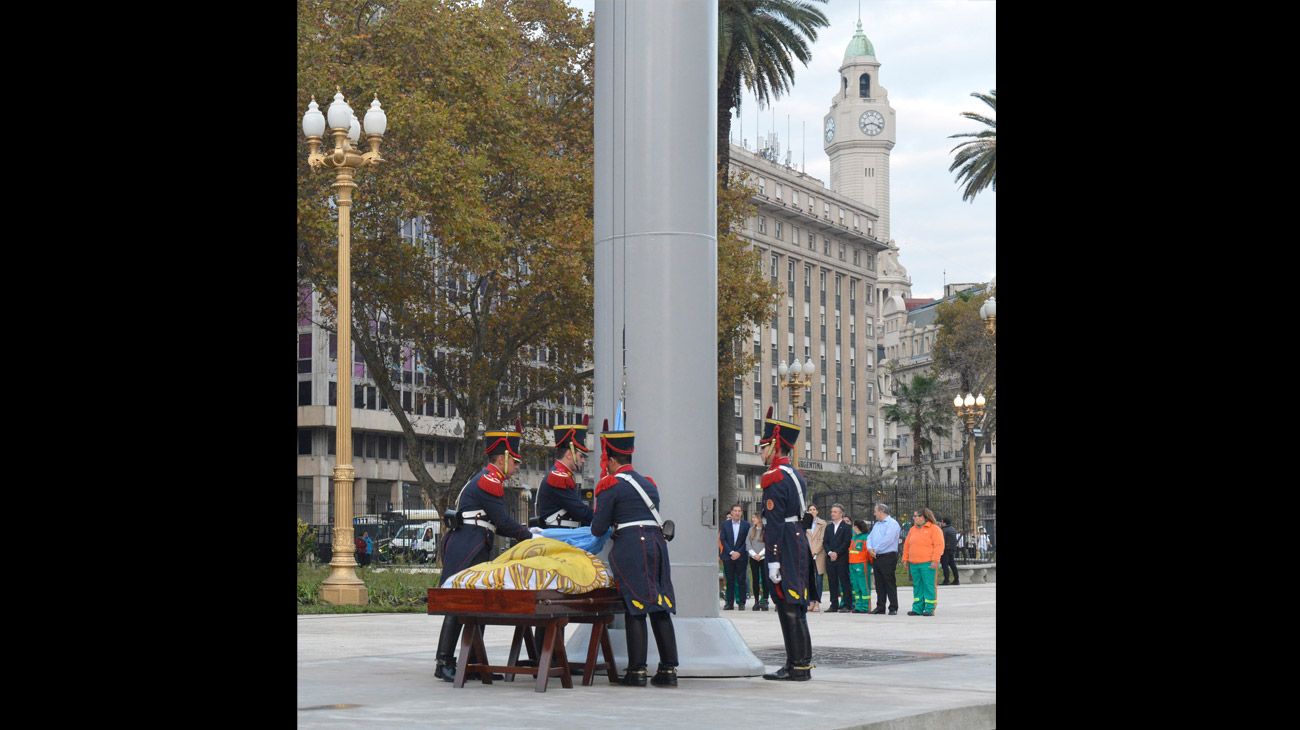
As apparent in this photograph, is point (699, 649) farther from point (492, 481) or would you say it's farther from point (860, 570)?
point (860, 570)

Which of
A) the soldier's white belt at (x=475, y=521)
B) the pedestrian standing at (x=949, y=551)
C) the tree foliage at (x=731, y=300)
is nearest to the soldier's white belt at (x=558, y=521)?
the soldier's white belt at (x=475, y=521)

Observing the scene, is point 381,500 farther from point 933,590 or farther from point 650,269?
point 650,269

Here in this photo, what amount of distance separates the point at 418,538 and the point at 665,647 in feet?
136

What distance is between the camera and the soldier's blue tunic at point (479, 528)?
43.1ft

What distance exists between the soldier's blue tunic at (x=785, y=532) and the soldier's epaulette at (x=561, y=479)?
1.58m

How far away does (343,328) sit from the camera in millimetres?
25547

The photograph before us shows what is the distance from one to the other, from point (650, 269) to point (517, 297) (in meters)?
25.8

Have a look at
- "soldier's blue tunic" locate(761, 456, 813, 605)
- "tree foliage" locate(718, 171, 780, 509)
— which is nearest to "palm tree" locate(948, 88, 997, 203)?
"tree foliage" locate(718, 171, 780, 509)

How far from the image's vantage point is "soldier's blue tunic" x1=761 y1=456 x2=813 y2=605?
13164 mm

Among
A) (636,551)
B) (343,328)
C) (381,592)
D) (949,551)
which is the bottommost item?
(381,592)

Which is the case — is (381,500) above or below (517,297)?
below

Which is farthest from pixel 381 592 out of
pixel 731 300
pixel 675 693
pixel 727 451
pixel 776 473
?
pixel 675 693
